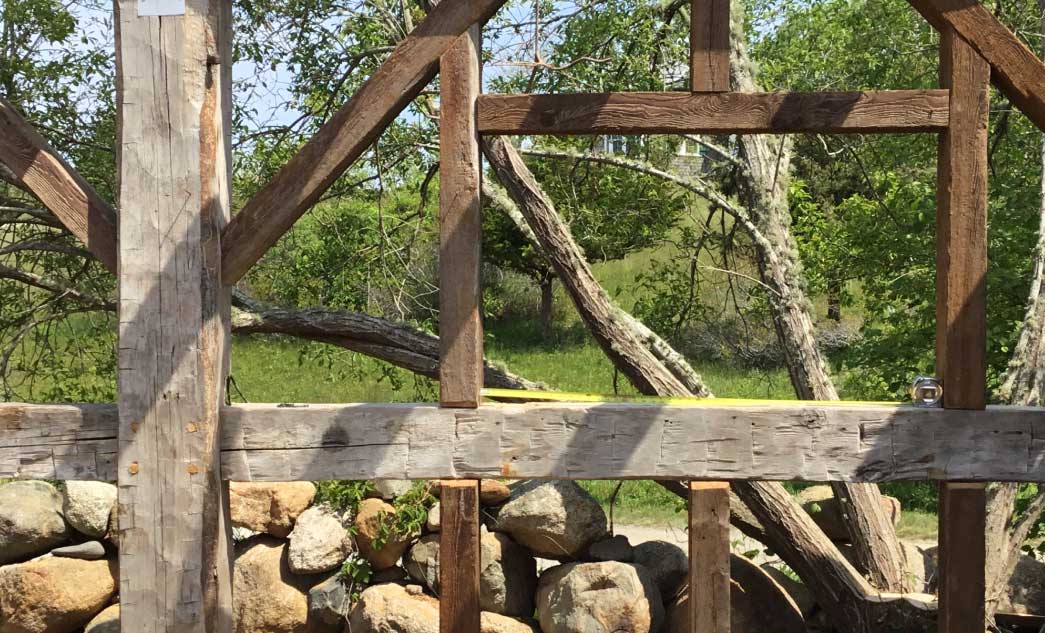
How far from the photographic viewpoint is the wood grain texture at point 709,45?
3273 mm

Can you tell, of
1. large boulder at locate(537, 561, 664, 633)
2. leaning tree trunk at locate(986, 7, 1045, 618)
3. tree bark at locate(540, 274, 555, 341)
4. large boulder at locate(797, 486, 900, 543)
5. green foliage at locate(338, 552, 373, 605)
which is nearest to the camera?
large boulder at locate(537, 561, 664, 633)

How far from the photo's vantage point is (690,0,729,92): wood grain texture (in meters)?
3.27

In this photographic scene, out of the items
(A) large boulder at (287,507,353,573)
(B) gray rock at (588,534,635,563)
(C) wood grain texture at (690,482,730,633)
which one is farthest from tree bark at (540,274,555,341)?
(C) wood grain texture at (690,482,730,633)

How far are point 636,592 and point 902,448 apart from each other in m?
2.19

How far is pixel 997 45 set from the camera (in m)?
3.28

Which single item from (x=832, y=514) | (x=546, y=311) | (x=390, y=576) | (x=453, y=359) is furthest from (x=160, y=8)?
(x=546, y=311)

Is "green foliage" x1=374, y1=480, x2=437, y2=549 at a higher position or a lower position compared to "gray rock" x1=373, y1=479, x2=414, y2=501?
lower

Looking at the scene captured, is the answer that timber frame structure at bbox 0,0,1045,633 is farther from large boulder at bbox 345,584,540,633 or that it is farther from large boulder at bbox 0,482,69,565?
large boulder at bbox 0,482,69,565

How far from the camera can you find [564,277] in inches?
233

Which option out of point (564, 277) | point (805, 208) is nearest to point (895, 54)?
point (805, 208)

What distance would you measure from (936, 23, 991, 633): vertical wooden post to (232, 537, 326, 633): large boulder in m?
3.42

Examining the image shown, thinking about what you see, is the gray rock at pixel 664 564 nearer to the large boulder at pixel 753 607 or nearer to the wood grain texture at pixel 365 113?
the large boulder at pixel 753 607

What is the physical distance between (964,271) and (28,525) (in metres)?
4.87

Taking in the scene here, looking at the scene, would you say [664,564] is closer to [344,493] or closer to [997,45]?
[344,493]
